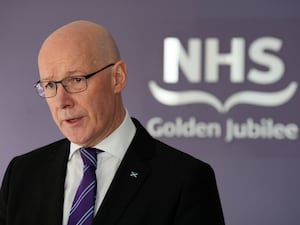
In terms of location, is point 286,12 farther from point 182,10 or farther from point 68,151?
point 68,151

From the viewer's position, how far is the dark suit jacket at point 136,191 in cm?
119

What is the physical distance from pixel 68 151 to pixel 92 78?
8.9 inches

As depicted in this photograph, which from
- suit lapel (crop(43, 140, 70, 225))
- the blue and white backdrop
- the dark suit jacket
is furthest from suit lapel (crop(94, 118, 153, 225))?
the blue and white backdrop

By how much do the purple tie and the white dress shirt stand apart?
0.7 inches

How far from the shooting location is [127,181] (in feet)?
4.02

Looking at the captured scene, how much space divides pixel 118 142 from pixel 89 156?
0.07 m

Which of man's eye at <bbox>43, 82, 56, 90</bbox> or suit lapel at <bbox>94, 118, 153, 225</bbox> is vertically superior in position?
man's eye at <bbox>43, 82, 56, 90</bbox>

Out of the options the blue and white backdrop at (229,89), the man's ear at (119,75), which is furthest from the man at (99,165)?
the blue and white backdrop at (229,89)

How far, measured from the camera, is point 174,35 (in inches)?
122

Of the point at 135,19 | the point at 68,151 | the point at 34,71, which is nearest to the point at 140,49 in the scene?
the point at 135,19

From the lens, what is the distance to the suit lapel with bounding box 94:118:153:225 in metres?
1.19

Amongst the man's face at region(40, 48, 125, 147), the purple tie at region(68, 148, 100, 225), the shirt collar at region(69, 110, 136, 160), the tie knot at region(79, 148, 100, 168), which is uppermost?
the man's face at region(40, 48, 125, 147)

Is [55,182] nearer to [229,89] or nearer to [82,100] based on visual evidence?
[82,100]

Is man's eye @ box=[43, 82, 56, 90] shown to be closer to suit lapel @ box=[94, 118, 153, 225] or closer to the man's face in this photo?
the man's face
